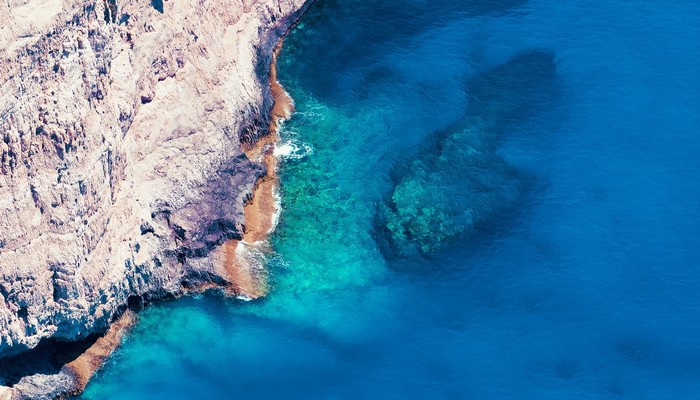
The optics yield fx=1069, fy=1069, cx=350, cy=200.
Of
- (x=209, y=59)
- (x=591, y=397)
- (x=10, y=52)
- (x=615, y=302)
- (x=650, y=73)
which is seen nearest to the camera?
(x=10, y=52)

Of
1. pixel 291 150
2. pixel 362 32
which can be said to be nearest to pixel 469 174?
pixel 291 150

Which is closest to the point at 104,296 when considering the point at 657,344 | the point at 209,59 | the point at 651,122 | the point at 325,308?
the point at 325,308

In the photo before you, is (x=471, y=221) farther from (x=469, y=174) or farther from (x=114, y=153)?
(x=114, y=153)

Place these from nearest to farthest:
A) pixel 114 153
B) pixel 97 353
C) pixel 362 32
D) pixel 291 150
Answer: pixel 114 153
pixel 97 353
pixel 291 150
pixel 362 32

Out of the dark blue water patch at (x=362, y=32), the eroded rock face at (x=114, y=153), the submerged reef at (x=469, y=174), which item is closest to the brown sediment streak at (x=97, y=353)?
the eroded rock face at (x=114, y=153)

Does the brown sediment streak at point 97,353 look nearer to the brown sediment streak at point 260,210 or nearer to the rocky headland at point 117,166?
the rocky headland at point 117,166

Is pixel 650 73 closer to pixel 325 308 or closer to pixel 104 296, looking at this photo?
pixel 325 308

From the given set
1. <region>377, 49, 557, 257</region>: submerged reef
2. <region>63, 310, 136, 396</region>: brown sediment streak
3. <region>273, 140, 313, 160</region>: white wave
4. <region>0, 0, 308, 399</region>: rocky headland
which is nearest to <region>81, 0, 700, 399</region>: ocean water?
<region>377, 49, 557, 257</region>: submerged reef

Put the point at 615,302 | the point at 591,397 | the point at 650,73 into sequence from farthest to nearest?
the point at 650,73, the point at 615,302, the point at 591,397
